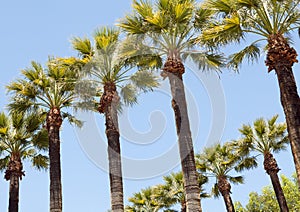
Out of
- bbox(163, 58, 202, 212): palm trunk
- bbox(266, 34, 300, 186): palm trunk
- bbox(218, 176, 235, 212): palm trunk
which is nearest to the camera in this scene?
bbox(266, 34, 300, 186): palm trunk

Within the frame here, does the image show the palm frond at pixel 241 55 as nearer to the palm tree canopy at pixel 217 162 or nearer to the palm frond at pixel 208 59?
the palm frond at pixel 208 59

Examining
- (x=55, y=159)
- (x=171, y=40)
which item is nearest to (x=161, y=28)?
(x=171, y=40)

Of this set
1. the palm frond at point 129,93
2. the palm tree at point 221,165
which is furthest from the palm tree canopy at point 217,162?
the palm frond at point 129,93

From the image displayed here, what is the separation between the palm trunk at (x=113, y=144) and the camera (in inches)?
591

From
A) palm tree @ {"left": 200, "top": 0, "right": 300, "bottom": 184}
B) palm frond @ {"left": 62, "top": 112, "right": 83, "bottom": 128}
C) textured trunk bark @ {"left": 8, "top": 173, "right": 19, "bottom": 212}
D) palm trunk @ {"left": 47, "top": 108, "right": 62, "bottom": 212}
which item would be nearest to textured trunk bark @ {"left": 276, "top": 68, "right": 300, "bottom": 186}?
palm tree @ {"left": 200, "top": 0, "right": 300, "bottom": 184}

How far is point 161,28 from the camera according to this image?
49.4 feet

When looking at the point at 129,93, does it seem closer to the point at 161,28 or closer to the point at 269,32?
the point at 161,28

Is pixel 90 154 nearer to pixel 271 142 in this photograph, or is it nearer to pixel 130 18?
pixel 130 18

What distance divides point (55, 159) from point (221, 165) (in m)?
13.8

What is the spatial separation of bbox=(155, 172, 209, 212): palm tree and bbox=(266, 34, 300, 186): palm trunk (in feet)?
60.5

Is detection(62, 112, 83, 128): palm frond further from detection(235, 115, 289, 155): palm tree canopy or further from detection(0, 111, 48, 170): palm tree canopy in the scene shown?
detection(235, 115, 289, 155): palm tree canopy

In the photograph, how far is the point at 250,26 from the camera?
45.3 feet

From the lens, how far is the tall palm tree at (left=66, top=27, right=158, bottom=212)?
15250mm

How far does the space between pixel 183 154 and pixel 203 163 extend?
1536cm
